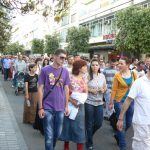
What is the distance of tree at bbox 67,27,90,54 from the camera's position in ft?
161

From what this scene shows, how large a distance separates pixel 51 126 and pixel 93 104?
1.37 m

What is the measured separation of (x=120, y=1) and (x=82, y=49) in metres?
9.05

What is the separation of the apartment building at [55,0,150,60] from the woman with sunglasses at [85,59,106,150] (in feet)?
102

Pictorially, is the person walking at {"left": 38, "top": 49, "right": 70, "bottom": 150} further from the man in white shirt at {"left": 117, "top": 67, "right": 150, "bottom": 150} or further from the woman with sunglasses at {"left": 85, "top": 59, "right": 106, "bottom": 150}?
the man in white shirt at {"left": 117, "top": 67, "right": 150, "bottom": 150}

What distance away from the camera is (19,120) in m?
10.9

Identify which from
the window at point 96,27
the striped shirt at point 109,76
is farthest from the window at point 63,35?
the striped shirt at point 109,76

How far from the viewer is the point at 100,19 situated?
50625 mm

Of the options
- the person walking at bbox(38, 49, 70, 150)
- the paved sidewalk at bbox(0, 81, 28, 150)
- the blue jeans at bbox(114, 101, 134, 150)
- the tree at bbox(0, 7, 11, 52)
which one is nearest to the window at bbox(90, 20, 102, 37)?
the tree at bbox(0, 7, 11, 52)

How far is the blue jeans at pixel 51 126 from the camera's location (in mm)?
6309

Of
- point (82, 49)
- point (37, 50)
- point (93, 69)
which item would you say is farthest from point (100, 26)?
point (93, 69)

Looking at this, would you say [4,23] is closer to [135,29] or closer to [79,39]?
[135,29]

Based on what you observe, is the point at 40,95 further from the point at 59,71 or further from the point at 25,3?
the point at 25,3

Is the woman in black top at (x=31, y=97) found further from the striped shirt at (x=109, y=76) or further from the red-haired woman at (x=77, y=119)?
the red-haired woman at (x=77, y=119)

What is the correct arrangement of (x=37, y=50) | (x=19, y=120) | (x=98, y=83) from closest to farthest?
(x=98, y=83)
(x=19, y=120)
(x=37, y=50)
